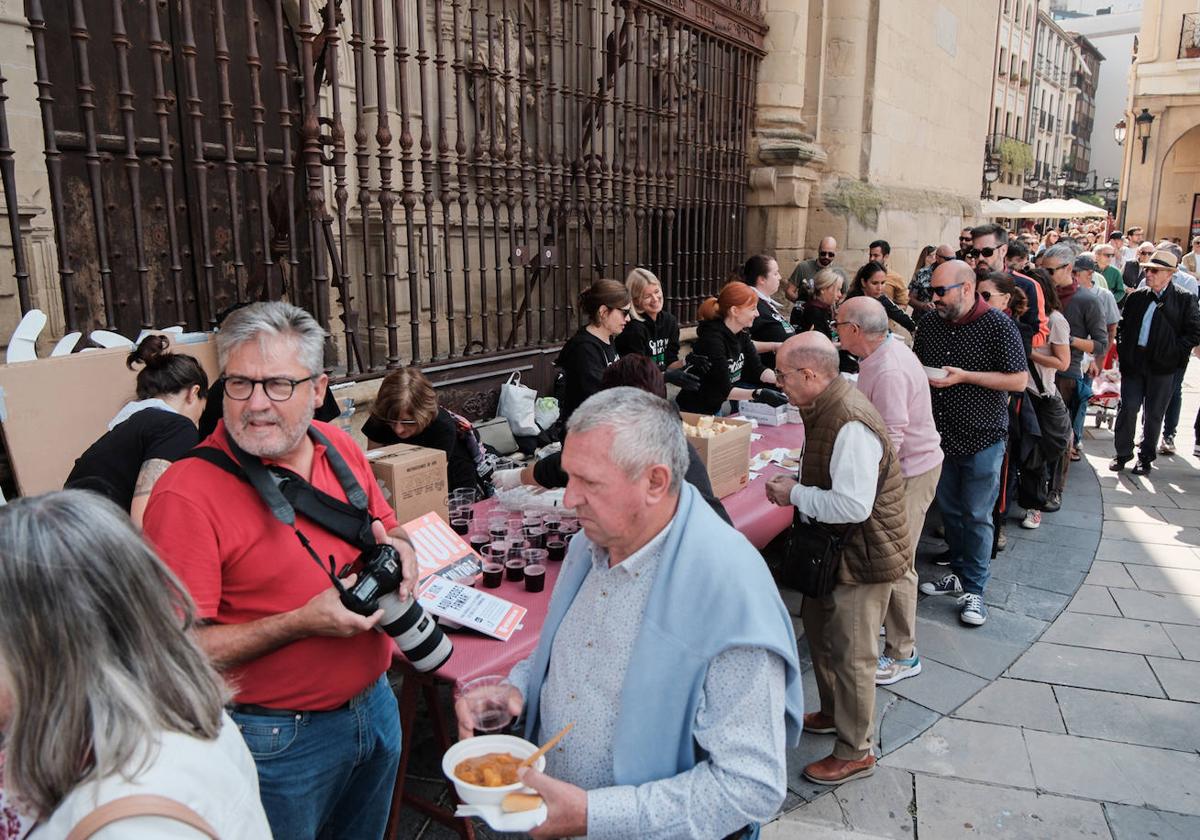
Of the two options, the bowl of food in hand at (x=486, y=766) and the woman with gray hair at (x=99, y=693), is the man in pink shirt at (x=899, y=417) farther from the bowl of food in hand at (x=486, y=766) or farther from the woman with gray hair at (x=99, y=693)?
the woman with gray hair at (x=99, y=693)

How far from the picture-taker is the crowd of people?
1091 millimetres

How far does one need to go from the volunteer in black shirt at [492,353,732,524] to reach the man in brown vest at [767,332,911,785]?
44 cm

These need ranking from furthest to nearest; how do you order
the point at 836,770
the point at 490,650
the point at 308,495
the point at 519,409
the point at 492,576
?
1. the point at 519,409
2. the point at 836,770
3. the point at 492,576
4. the point at 490,650
5. the point at 308,495

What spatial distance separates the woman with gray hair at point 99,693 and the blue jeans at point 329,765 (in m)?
0.76

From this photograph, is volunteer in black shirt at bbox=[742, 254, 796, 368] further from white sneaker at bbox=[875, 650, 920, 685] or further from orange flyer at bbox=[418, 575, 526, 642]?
orange flyer at bbox=[418, 575, 526, 642]

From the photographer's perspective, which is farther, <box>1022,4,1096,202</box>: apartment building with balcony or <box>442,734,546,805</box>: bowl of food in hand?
<box>1022,4,1096,202</box>: apartment building with balcony

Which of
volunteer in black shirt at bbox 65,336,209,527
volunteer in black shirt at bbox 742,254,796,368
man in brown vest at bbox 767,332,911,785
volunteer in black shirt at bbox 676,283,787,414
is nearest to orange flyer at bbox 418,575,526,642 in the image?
volunteer in black shirt at bbox 65,336,209,527

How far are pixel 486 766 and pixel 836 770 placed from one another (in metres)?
2.16

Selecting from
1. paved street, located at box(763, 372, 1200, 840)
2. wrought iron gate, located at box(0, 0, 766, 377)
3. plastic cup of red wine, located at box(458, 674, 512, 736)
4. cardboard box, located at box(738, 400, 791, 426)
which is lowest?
paved street, located at box(763, 372, 1200, 840)

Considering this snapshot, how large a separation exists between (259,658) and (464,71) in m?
4.48

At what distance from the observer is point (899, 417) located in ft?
12.7

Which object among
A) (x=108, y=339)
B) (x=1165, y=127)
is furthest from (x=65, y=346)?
(x=1165, y=127)

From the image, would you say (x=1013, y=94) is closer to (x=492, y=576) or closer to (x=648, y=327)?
(x=648, y=327)

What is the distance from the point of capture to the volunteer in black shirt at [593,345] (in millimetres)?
4707
